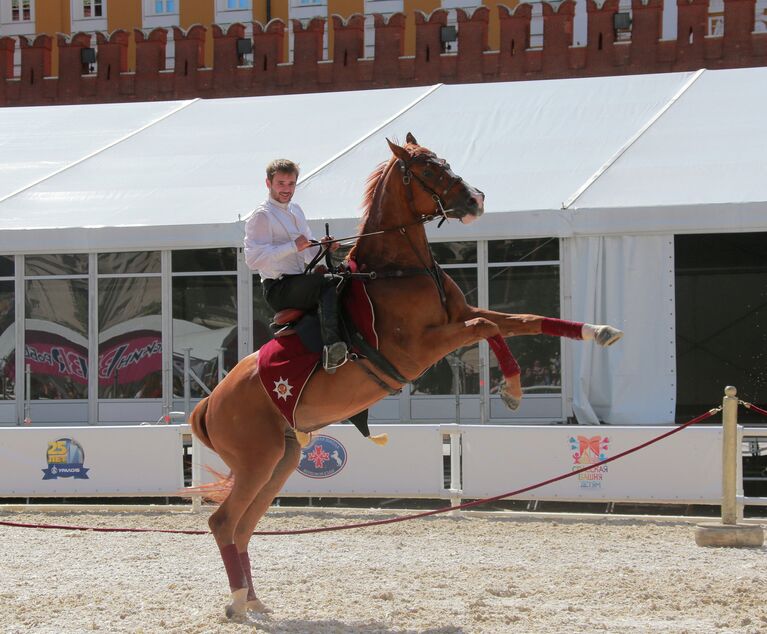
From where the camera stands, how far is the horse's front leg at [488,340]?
5.81 meters

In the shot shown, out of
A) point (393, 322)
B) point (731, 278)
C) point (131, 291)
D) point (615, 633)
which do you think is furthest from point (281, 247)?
point (731, 278)

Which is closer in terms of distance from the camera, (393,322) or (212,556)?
(393,322)

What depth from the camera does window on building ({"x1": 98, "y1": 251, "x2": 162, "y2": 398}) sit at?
15305 millimetres

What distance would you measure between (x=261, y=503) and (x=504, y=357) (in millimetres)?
1860

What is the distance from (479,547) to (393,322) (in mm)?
3240

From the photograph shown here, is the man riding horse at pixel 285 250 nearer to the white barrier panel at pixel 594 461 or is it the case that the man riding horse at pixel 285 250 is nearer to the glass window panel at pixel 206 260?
the white barrier panel at pixel 594 461

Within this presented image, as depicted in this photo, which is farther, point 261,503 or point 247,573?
point 261,503

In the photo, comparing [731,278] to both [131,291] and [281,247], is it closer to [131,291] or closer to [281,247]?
[131,291]

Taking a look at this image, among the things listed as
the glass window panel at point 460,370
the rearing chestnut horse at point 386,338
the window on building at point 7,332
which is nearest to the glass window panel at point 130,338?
the window on building at point 7,332

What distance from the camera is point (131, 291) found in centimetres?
1547

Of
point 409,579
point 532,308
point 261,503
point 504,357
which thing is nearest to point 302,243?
point 504,357

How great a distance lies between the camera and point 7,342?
15.7m

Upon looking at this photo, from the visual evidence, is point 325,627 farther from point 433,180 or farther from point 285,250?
point 433,180

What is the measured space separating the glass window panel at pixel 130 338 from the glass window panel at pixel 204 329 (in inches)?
11.8
